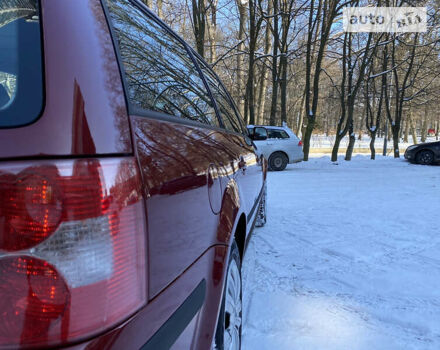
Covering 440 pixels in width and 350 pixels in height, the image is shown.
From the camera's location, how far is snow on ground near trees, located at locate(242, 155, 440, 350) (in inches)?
80.9

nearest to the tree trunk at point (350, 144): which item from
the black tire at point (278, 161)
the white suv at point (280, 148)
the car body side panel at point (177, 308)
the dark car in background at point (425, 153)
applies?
the dark car in background at point (425, 153)

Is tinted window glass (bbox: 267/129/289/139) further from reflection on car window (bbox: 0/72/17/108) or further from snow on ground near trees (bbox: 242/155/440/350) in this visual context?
reflection on car window (bbox: 0/72/17/108)

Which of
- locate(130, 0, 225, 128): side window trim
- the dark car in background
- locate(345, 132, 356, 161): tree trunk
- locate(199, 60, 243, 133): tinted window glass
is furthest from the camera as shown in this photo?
locate(345, 132, 356, 161): tree trunk

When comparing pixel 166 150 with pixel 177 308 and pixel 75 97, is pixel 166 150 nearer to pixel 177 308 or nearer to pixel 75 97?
pixel 75 97

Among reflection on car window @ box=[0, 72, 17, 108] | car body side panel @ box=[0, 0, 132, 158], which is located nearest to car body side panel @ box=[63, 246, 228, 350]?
car body side panel @ box=[0, 0, 132, 158]

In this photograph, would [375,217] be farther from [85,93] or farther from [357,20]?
[357,20]

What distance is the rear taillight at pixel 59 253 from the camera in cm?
63

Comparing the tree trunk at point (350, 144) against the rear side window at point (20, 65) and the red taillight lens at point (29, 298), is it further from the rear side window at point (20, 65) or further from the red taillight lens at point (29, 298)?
the red taillight lens at point (29, 298)

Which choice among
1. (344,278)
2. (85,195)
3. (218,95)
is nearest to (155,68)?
(85,195)

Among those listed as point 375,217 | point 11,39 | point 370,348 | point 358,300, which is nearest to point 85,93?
point 11,39

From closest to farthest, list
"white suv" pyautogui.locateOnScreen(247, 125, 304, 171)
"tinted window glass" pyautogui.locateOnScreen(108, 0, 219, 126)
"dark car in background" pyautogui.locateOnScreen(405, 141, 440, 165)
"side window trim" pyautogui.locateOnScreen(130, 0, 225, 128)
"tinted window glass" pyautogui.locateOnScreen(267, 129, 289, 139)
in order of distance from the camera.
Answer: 1. "tinted window glass" pyautogui.locateOnScreen(108, 0, 219, 126)
2. "side window trim" pyautogui.locateOnScreen(130, 0, 225, 128)
3. "white suv" pyautogui.locateOnScreen(247, 125, 304, 171)
4. "tinted window glass" pyautogui.locateOnScreen(267, 129, 289, 139)
5. "dark car in background" pyautogui.locateOnScreen(405, 141, 440, 165)

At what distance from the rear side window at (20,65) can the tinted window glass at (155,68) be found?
0.24 metres

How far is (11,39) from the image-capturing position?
2.50ft

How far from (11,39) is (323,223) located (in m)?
4.40
